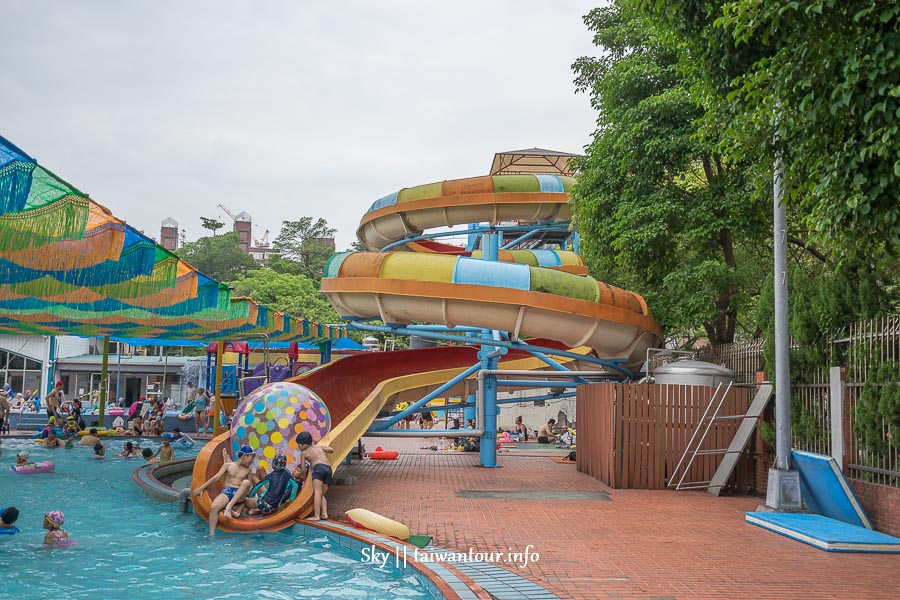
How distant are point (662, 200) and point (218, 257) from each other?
5500 cm

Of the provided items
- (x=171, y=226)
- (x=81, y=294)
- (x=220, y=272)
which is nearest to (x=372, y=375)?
(x=81, y=294)

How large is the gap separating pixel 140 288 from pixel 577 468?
30.5 feet

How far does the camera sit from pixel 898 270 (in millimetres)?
13750

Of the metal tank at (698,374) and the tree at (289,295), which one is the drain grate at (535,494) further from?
the tree at (289,295)

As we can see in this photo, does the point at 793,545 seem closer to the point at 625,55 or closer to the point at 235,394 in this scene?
the point at 625,55

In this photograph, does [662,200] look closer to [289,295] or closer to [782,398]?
[782,398]

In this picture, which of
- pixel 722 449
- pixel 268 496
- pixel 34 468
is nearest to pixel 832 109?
pixel 268 496

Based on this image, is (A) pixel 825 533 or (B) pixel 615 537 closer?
(A) pixel 825 533

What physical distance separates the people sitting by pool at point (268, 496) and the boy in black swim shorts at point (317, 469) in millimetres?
332

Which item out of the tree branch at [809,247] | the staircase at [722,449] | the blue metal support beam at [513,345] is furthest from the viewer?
the blue metal support beam at [513,345]

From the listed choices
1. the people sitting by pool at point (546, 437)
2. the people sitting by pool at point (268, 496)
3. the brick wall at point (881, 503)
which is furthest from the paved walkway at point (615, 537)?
the people sitting by pool at point (546, 437)

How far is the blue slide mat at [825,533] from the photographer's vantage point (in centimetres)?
841

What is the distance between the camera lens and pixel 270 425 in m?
11.2

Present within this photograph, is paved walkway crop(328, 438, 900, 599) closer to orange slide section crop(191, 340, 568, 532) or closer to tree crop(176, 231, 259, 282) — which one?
orange slide section crop(191, 340, 568, 532)
